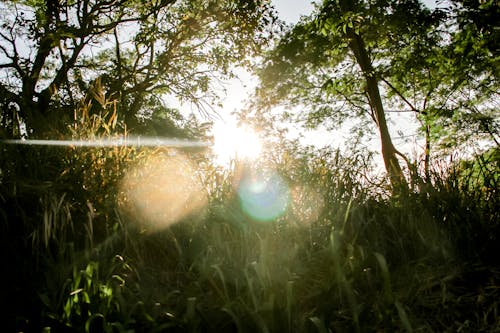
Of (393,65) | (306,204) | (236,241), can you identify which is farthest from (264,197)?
(393,65)

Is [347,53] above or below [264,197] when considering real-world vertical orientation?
above

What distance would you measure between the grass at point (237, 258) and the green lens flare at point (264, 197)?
A: 80 millimetres

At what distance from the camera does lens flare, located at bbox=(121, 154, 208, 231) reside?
254cm

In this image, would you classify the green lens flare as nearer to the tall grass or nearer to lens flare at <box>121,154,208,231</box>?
the tall grass

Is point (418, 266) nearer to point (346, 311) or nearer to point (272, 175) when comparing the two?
point (346, 311)

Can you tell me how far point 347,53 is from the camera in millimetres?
15219

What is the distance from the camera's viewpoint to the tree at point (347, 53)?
6324 millimetres

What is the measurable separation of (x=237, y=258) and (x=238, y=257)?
1 cm

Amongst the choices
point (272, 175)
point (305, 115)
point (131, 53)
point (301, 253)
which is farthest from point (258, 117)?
point (301, 253)

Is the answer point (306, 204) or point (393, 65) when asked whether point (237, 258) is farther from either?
point (393, 65)

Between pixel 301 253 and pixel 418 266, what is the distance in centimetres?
72

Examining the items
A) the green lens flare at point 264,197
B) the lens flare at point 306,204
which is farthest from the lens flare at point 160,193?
the lens flare at point 306,204

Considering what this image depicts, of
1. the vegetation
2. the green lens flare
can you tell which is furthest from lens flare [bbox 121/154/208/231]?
the green lens flare

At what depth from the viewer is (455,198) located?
245cm
